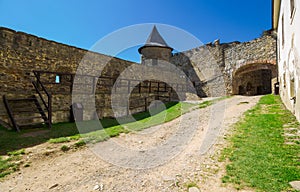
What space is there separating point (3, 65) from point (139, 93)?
21.7 ft

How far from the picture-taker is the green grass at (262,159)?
89.0 inches

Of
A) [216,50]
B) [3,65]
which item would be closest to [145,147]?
[3,65]

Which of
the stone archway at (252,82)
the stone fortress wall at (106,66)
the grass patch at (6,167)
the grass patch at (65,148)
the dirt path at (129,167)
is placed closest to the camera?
the dirt path at (129,167)

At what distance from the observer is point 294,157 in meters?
2.86

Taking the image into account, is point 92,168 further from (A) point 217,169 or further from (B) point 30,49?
(B) point 30,49

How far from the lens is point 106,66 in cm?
1094

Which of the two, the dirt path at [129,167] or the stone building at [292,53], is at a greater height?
the stone building at [292,53]

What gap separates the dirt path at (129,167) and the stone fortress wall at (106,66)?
3.67m

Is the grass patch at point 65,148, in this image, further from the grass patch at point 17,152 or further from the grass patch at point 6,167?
the grass patch at point 6,167

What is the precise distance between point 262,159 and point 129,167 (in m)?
2.15

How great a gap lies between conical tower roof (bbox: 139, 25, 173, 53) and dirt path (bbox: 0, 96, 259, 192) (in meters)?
19.0

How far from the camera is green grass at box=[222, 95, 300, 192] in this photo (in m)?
2.26

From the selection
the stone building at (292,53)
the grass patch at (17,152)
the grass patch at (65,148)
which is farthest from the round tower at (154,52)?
the grass patch at (17,152)

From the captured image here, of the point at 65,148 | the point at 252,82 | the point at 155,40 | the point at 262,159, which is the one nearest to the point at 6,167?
the point at 65,148
